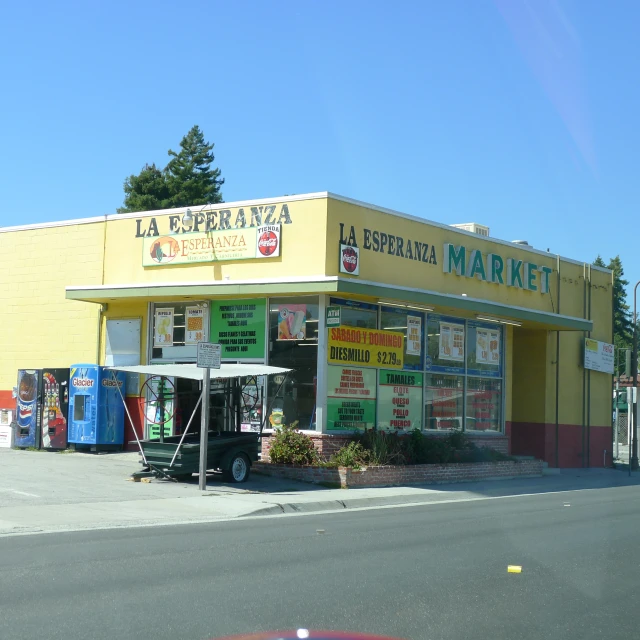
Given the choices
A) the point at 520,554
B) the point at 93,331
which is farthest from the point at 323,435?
the point at 520,554

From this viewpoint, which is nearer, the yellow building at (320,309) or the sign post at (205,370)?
the sign post at (205,370)

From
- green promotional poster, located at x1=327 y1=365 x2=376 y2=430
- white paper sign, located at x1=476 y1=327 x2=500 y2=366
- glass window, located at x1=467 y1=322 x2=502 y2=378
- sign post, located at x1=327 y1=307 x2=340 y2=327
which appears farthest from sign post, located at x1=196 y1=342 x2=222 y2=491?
white paper sign, located at x1=476 y1=327 x2=500 y2=366

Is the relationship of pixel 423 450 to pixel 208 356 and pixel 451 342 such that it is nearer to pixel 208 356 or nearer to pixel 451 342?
pixel 451 342

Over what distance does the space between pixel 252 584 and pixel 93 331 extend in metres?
17.6

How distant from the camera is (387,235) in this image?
913 inches

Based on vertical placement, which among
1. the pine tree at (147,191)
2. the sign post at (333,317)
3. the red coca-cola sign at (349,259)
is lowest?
the sign post at (333,317)

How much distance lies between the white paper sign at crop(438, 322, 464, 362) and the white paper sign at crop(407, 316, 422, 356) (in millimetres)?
1030

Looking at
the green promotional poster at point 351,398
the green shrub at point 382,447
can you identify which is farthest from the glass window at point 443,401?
the green shrub at point 382,447

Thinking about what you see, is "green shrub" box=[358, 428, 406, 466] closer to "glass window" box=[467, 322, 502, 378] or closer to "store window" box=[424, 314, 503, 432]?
"store window" box=[424, 314, 503, 432]

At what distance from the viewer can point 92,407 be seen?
2317 cm

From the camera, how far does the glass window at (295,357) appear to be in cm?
2162

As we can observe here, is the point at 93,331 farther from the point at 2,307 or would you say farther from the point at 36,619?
the point at 36,619

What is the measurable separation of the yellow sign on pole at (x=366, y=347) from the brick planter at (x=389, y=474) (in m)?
2.87

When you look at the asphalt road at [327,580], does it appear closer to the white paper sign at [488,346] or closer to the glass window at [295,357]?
the glass window at [295,357]
